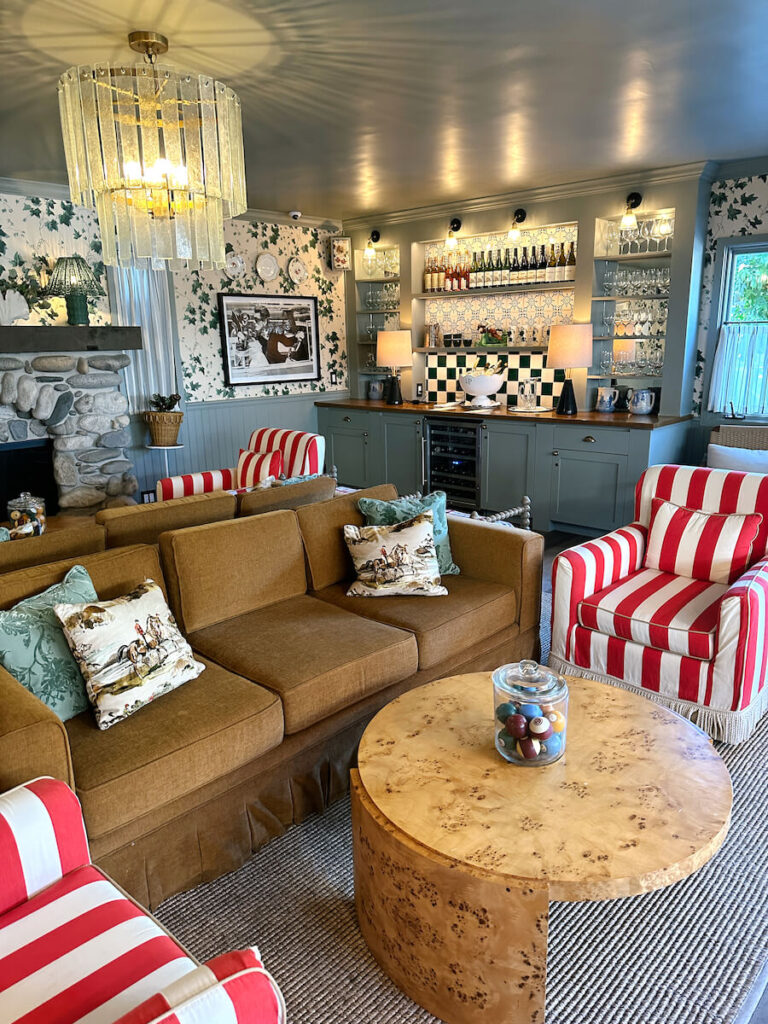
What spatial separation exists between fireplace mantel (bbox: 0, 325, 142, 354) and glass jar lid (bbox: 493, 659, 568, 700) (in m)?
4.02

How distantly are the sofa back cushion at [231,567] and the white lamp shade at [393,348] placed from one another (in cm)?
357

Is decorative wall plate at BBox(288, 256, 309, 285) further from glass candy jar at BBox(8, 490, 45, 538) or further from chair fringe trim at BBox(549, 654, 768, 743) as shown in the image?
chair fringe trim at BBox(549, 654, 768, 743)

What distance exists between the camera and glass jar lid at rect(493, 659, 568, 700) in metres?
1.73

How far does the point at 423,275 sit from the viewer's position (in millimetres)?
6273

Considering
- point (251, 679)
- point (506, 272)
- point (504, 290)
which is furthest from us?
point (506, 272)

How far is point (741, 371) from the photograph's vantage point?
475cm

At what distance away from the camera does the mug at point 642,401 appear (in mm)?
5004

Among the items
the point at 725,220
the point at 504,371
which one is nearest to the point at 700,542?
the point at 725,220

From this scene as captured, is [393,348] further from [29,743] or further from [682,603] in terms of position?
[29,743]

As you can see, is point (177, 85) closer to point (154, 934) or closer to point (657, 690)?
point (154, 934)

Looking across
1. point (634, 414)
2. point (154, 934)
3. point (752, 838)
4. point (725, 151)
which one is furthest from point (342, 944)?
point (725, 151)

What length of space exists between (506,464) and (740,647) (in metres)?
3.06

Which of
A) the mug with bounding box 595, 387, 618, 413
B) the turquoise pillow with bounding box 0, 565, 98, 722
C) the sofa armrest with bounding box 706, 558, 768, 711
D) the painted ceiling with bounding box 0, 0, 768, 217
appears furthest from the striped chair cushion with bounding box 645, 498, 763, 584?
the turquoise pillow with bounding box 0, 565, 98, 722

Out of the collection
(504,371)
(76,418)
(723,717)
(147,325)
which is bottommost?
(723,717)
